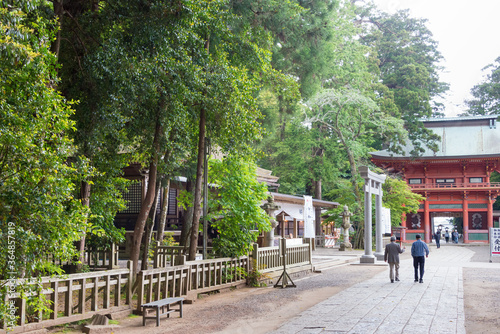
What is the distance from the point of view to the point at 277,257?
13164 mm

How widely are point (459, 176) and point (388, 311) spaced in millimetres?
33046

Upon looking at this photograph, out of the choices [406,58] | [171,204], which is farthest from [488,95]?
[171,204]

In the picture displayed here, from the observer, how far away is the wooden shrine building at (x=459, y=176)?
119 feet

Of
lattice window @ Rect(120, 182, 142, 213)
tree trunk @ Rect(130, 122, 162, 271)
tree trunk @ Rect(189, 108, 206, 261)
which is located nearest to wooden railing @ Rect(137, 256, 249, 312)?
tree trunk @ Rect(189, 108, 206, 261)

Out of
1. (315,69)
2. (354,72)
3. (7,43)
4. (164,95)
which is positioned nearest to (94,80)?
(164,95)

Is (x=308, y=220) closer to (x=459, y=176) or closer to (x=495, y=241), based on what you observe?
(x=495, y=241)

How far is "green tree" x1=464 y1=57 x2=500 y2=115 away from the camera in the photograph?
149ft

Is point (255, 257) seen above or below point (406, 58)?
below

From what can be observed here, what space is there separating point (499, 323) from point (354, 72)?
2329 centimetres

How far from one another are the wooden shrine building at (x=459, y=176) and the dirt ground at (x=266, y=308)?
24.6 metres

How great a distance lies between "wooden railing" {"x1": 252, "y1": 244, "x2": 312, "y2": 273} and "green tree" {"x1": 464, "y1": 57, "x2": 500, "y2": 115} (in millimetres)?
37434

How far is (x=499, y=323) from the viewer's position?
24.3 feet

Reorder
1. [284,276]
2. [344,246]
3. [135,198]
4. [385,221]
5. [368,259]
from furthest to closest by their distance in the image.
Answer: [344,246] → [385,221] → [368,259] → [135,198] → [284,276]

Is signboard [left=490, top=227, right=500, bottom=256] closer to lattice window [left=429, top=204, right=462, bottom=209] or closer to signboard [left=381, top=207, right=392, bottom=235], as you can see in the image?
signboard [left=381, top=207, right=392, bottom=235]
